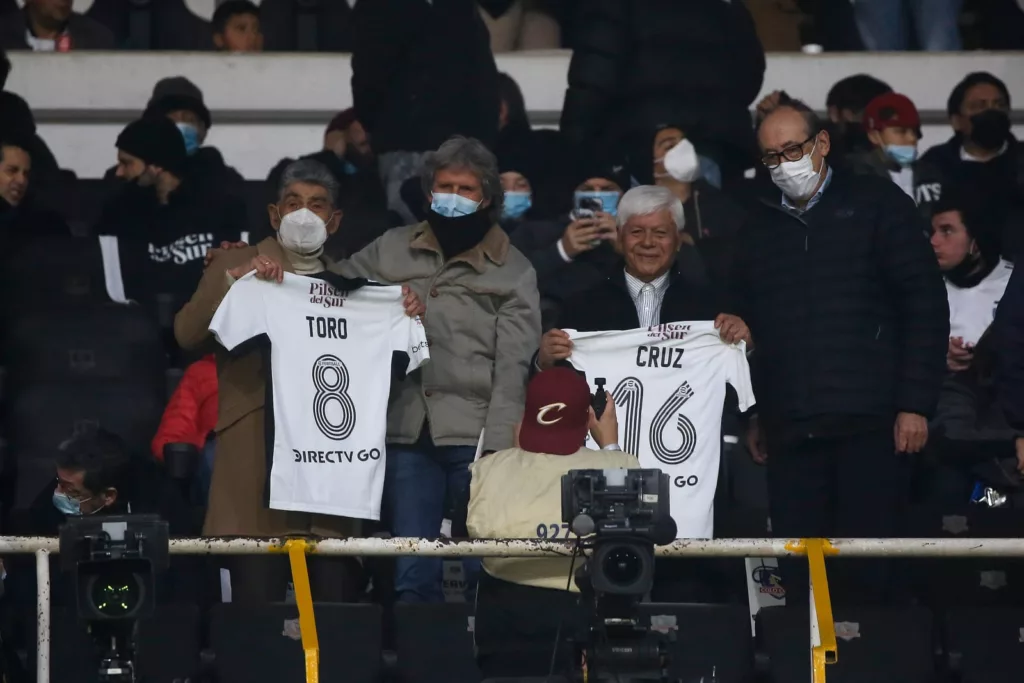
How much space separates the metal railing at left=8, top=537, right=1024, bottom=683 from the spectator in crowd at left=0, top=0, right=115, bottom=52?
20.7 ft

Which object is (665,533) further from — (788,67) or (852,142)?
(788,67)

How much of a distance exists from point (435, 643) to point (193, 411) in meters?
1.60

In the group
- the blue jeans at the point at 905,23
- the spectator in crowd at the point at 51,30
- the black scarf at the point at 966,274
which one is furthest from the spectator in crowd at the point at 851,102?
the spectator in crowd at the point at 51,30

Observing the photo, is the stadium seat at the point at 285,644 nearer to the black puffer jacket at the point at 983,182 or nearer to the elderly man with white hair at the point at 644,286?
the elderly man with white hair at the point at 644,286

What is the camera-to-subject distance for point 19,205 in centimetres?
1053

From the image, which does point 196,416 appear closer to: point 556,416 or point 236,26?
point 556,416

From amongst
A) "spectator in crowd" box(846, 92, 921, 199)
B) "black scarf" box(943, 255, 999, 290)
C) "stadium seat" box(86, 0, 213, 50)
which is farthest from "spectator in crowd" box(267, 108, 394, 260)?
"black scarf" box(943, 255, 999, 290)

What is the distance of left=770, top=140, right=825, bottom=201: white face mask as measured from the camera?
335 inches

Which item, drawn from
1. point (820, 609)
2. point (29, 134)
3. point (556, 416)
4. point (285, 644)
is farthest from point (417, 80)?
point (820, 609)

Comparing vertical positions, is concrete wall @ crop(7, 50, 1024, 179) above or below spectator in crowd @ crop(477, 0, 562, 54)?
below

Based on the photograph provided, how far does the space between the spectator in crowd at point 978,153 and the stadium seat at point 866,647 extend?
3.00 meters

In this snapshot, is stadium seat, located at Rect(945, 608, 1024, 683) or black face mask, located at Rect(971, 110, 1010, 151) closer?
stadium seat, located at Rect(945, 608, 1024, 683)

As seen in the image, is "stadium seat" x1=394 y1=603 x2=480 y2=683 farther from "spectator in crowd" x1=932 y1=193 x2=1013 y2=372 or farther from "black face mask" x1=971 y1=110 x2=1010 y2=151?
"black face mask" x1=971 y1=110 x2=1010 y2=151

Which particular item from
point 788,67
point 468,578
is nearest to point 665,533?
point 468,578
